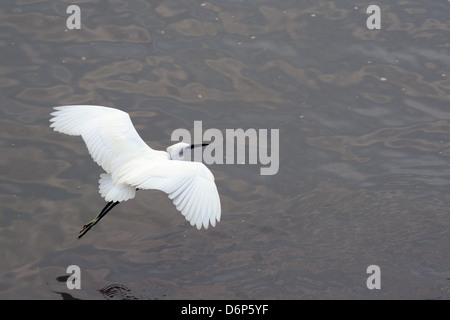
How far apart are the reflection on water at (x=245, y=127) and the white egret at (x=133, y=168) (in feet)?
2.39

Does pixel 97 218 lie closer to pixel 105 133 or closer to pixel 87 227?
pixel 87 227

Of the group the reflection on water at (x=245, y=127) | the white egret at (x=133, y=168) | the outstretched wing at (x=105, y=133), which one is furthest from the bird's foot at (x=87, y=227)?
the outstretched wing at (x=105, y=133)

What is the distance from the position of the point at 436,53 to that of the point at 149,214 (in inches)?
202

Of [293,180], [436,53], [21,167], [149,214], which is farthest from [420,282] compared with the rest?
[21,167]

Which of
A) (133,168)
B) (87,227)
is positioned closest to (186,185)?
(133,168)

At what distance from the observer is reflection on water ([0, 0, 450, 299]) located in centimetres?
812

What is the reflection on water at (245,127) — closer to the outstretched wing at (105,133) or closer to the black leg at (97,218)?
the black leg at (97,218)

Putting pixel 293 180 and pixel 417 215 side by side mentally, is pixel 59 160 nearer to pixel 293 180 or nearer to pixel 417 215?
pixel 293 180

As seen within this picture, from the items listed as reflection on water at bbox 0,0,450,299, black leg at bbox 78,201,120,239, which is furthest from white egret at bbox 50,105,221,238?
reflection on water at bbox 0,0,450,299

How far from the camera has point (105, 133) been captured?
7.99m

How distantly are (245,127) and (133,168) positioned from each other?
2589 millimetres

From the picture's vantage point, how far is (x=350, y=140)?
9805 mm

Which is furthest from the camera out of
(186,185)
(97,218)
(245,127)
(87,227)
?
(245,127)
